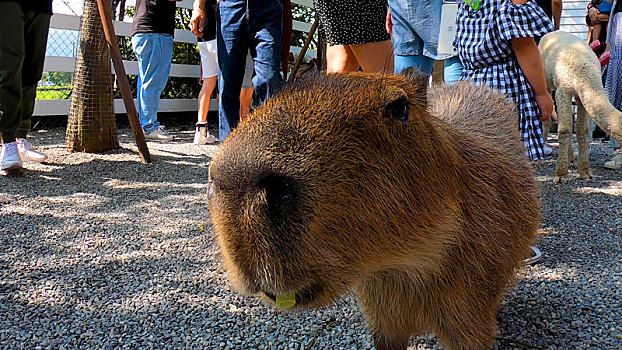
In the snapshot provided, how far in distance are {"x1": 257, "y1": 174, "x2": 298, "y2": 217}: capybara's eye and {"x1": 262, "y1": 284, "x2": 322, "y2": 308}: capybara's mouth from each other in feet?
0.72

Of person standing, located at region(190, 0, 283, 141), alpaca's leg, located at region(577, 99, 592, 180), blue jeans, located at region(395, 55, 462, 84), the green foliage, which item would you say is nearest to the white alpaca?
alpaca's leg, located at region(577, 99, 592, 180)

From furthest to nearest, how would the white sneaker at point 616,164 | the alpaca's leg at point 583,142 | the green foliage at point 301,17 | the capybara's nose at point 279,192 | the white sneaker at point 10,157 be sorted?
the green foliage at point 301,17 < the white sneaker at point 616,164 < the alpaca's leg at point 583,142 < the white sneaker at point 10,157 < the capybara's nose at point 279,192

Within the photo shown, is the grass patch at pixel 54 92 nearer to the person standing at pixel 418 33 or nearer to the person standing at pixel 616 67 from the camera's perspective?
the person standing at pixel 418 33

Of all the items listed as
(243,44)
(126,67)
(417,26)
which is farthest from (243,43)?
(126,67)

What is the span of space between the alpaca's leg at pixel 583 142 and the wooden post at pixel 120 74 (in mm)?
4917

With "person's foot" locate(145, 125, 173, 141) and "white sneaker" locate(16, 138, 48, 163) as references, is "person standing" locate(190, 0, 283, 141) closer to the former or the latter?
"white sneaker" locate(16, 138, 48, 163)

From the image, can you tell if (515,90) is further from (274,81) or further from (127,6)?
(127,6)

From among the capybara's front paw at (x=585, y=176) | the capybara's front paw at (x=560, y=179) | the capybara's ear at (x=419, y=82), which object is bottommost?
the capybara's front paw at (x=560, y=179)

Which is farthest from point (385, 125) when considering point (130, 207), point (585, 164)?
point (585, 164)

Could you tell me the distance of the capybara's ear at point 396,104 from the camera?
1.27m

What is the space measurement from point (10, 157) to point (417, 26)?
4.01 m

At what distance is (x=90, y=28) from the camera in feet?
21.2

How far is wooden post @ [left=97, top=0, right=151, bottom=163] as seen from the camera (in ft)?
18.9

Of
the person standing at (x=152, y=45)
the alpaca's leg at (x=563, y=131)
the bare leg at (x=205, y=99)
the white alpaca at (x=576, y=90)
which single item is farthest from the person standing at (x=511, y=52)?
the person standing at (x=152, y=45)
